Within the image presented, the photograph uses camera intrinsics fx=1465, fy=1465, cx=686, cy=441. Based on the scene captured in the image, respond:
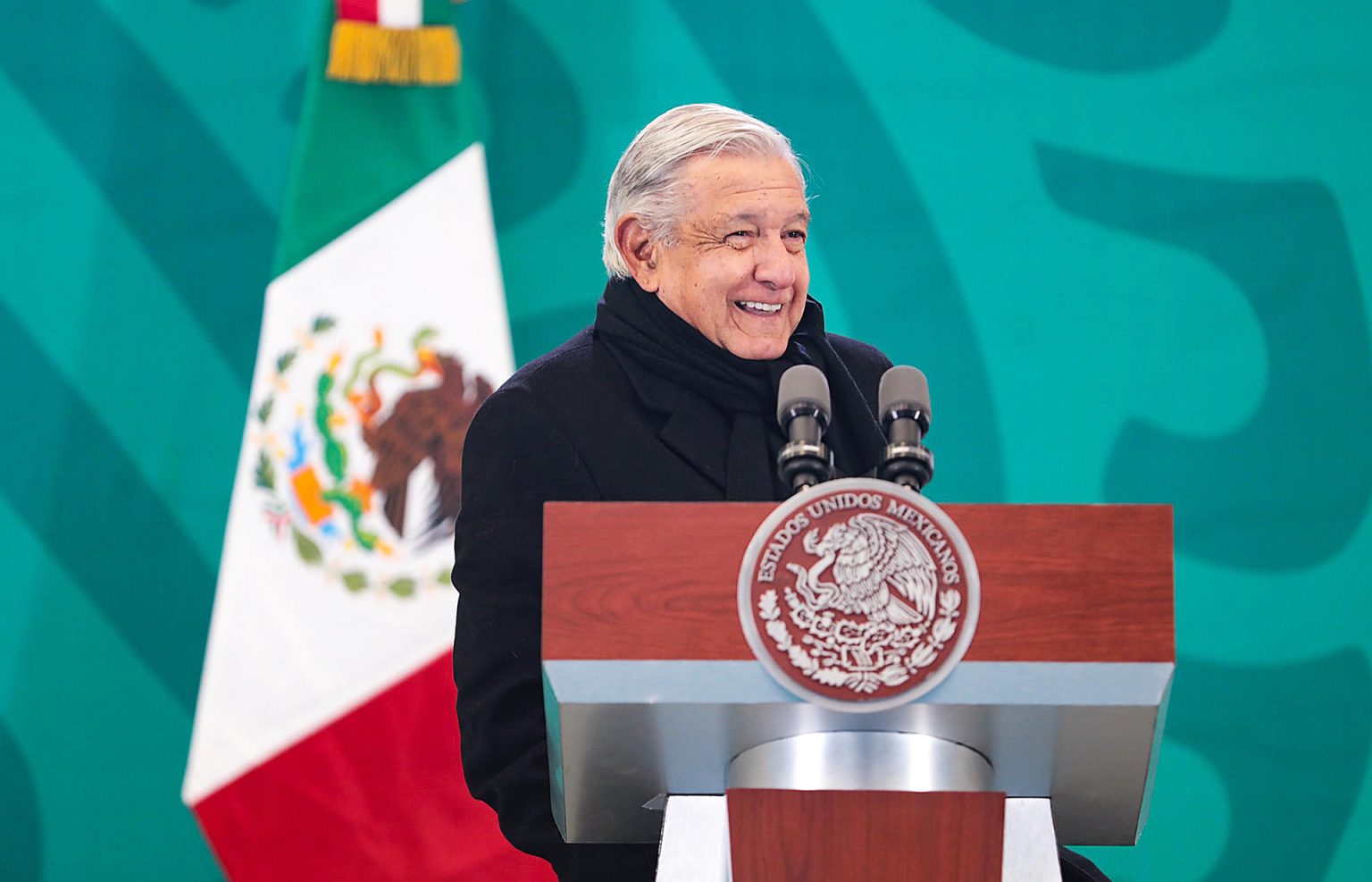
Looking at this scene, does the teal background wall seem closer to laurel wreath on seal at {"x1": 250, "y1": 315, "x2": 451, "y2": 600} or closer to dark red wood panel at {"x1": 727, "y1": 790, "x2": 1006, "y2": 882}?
laurel wreath on seal at {"x1": 250, "y1": 315, "x2": 451, "y2": 600}

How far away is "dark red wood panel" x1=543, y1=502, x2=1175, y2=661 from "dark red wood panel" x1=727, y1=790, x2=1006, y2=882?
0.14 m

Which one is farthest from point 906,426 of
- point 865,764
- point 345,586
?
point 345,586

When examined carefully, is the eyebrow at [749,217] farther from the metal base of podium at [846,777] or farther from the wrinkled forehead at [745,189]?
the metal base of podium at [846,777]

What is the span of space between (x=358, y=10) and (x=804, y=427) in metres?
1.91

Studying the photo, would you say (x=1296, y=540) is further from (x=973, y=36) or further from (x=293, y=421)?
(x=293, y=421)

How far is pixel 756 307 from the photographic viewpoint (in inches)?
78.3

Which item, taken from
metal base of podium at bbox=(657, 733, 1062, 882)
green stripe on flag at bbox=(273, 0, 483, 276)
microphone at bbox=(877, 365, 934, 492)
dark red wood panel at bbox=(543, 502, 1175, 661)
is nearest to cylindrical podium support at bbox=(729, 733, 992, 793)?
metal base of podium at bbox=(657, 733, 1062, 882)

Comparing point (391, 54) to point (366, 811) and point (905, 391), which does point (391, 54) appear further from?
point (905, 391)

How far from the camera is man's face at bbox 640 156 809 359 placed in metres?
1.96

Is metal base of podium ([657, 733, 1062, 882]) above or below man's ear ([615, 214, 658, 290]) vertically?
below

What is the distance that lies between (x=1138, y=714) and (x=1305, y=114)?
2367 mm

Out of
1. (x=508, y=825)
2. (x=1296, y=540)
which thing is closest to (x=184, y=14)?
(x=508, y=825)

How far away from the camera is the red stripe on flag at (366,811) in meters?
2.79

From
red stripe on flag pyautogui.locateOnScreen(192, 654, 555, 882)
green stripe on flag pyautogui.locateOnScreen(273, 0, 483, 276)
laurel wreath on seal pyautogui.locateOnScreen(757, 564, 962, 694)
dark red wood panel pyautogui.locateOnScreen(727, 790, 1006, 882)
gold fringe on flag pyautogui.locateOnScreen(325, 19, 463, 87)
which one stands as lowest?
red stripe on flag pyautogui.locateOnScreen(192, 654, 555, 882)
